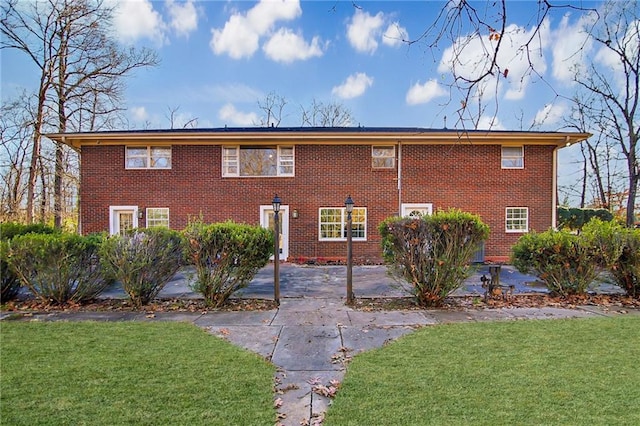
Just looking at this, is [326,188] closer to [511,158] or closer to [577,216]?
[511,158]

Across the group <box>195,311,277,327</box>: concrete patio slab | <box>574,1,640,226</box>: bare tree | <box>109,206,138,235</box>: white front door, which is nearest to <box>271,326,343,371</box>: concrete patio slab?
<box>195,311,277,327</box>: concrete patio slab

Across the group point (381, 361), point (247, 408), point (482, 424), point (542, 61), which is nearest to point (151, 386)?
point (247, 408)

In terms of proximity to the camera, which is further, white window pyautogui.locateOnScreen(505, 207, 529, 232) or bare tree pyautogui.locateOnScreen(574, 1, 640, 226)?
bare tree pyautogui.locateOnScreen(574, 1, 640, 226)

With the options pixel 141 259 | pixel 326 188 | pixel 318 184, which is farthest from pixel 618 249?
pixel 141 259

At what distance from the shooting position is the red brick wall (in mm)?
13047

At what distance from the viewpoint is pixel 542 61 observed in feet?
8.49

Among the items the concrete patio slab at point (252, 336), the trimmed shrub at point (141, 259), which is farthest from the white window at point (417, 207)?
the concrete patio slab at point (252, 336)

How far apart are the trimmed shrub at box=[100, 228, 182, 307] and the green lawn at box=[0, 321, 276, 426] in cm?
151

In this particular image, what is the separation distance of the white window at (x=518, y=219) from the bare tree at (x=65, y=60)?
20.4 m

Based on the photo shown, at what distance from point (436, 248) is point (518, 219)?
8.91 m

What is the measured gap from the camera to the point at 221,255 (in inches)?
247

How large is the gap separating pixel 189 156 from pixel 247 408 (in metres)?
11.8

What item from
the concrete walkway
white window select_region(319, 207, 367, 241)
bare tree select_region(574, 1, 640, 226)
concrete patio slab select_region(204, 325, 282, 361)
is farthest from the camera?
bare tree select_region(574, 1, 640, 226)

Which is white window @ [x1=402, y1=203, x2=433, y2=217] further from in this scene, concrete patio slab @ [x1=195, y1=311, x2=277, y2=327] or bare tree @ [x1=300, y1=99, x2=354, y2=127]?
bare tree @ [x1=300, y1=99, x2=354, y2=127]
